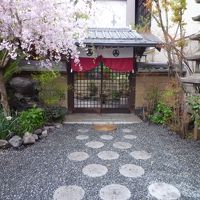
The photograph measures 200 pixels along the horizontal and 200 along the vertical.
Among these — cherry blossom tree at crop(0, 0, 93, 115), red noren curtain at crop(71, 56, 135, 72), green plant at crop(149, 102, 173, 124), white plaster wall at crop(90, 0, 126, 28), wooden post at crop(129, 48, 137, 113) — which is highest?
white plaster wall at crop(90, 0, 126, 28)

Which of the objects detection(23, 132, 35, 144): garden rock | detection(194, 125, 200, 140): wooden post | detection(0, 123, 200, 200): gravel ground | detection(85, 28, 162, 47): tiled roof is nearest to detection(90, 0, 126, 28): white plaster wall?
detection(85, 28, 162, 47): tiled roof

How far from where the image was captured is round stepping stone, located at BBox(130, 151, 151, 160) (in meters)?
6.04

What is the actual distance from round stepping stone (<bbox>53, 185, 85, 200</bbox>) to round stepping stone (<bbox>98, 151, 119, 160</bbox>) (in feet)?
5.10

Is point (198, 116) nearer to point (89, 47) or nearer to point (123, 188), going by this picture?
point (123, 188)

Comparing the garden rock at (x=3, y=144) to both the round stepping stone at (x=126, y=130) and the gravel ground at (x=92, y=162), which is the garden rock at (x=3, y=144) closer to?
the gravel ground at (x=92, y=162)

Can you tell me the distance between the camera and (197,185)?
4.66 m

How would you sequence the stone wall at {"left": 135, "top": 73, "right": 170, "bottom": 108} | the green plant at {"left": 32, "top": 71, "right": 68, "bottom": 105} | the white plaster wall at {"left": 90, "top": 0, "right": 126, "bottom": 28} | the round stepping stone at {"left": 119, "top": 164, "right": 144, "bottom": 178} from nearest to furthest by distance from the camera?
the round stepping stone at {"left": 119, "top": 164, "right": 144, "bottom": 178}
the green plant at {"left": 32, "top": 71, "right": 68, "bottom": 105}
the stone wall at {"left": 135, "top": 73, "right": 170, "bottom": 108}
the white plaster wall at {"left": 90, "top": 0, "right": 126, "bottom": 28}

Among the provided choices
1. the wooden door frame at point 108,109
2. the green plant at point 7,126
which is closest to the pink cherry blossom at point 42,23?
the green plant at point 7,126

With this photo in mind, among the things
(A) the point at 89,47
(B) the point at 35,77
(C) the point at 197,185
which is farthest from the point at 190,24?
(C) the point at 197,185

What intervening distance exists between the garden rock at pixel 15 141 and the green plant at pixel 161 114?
4904 mm

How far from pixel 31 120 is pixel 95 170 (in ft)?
11.0

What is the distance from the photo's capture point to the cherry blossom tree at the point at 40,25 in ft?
19.6

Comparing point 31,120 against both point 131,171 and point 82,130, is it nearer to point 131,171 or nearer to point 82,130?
point 82,130

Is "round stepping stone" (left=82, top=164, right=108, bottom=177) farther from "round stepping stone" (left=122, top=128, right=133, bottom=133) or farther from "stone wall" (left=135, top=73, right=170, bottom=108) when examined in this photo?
"stone wall" (left=135, top=73, right=170, bottom=108)
